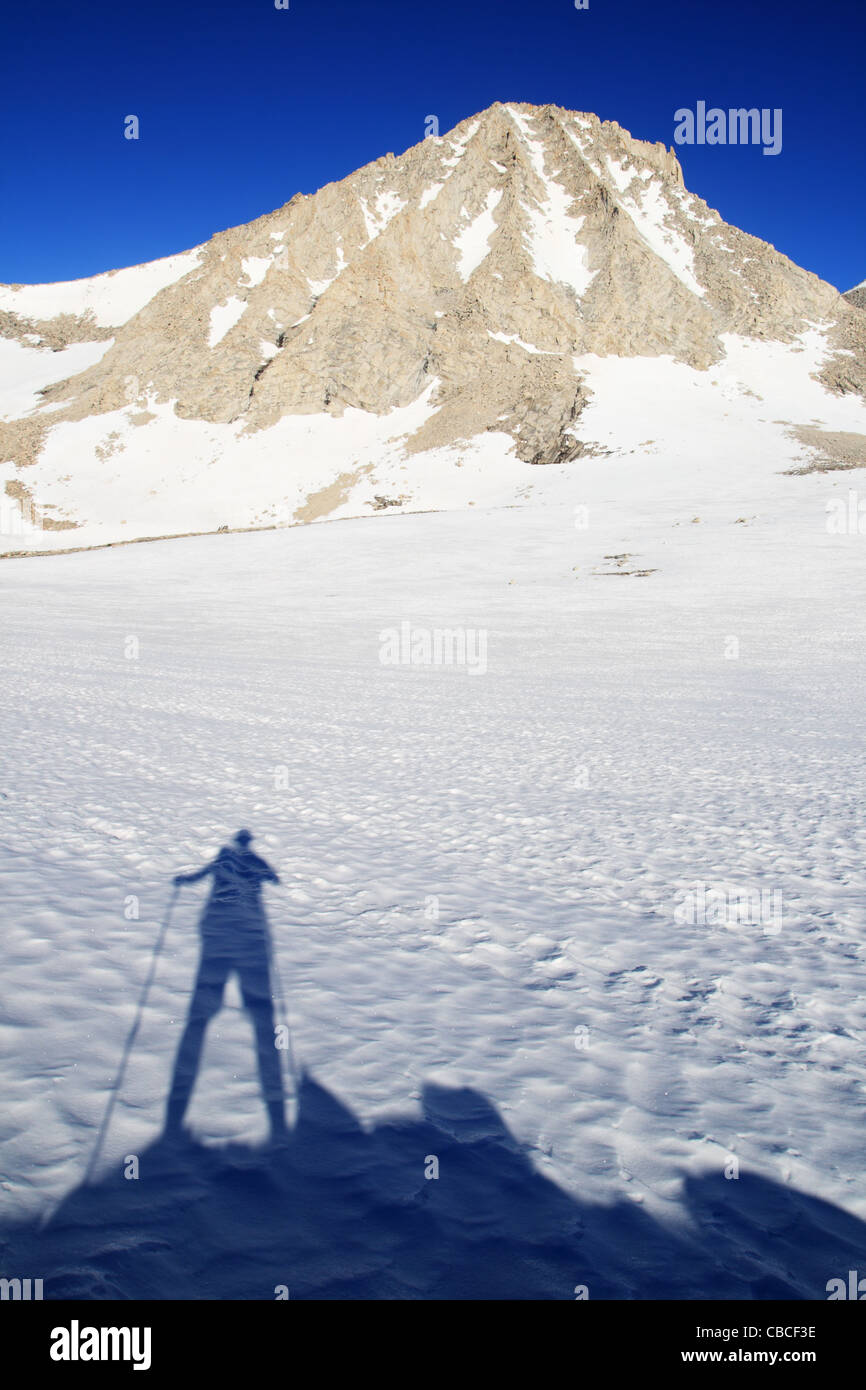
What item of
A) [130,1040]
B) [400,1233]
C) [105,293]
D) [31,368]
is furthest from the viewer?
[105,293]

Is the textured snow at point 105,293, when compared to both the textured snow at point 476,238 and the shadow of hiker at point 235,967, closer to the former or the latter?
the textured snow at point 476,238

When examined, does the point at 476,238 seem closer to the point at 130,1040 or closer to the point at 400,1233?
the point at 130,1040

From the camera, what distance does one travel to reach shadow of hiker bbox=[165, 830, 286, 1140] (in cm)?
288

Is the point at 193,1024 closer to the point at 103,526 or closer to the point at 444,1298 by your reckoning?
the point at 444,1298

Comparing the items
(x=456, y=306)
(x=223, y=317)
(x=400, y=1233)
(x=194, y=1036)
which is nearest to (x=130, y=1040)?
(x=194, y=1036)

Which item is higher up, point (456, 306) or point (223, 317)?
point (223, 317)

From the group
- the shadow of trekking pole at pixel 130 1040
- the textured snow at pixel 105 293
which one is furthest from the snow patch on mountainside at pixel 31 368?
the shadow of trekking pole at pixel 130 1040

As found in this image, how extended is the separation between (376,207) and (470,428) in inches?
1378

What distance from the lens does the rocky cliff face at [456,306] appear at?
58.7 meters

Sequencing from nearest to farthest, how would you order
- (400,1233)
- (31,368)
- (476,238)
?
(400,1233), (476,238), (31,368)

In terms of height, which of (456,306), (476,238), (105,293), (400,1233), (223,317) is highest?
(105,293)

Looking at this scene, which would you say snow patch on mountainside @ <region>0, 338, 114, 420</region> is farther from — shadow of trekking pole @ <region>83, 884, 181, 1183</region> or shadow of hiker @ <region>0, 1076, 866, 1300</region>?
shadow of hiker @ <region>0, 1076, 866, 1300</region>

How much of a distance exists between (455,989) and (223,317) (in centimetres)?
7549

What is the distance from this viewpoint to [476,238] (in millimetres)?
69812
